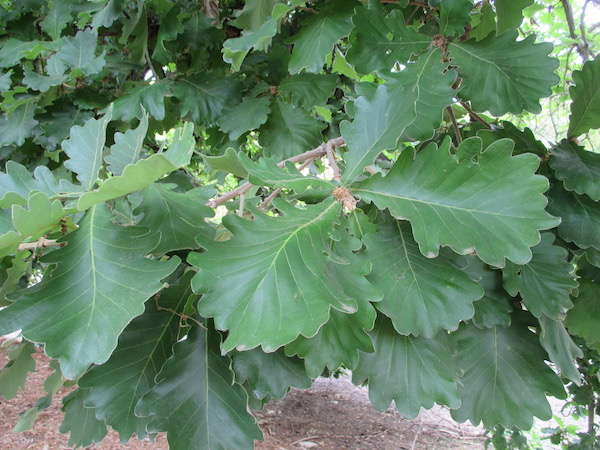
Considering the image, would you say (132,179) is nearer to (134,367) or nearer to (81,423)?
(134,367)

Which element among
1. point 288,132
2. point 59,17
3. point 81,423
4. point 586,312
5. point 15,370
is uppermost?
point 59,17

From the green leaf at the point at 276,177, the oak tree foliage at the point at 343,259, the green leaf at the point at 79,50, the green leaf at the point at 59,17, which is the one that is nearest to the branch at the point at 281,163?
the oak tree foliage at the point at 343,259

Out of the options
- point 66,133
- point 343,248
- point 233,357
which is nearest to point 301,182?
point 343,248

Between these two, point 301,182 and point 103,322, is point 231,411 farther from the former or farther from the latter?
point 301,182

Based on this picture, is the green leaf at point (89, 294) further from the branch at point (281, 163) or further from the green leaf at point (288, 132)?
the green leaf at point (288, 132)

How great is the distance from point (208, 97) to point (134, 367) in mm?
1012

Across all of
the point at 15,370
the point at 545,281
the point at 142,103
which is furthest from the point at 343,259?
the point at 15,370

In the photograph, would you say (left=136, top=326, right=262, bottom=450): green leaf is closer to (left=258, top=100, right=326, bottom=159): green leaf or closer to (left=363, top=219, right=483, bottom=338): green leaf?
(left=363, top=219, right=483, bottom=338): green leaf

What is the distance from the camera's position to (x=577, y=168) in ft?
2.97

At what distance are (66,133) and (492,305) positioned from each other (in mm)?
1408

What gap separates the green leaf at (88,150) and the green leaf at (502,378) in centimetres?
74

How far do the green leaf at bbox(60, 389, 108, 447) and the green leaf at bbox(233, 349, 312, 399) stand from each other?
0.44 m

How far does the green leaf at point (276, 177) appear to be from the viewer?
739 mm

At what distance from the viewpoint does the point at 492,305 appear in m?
0.87
